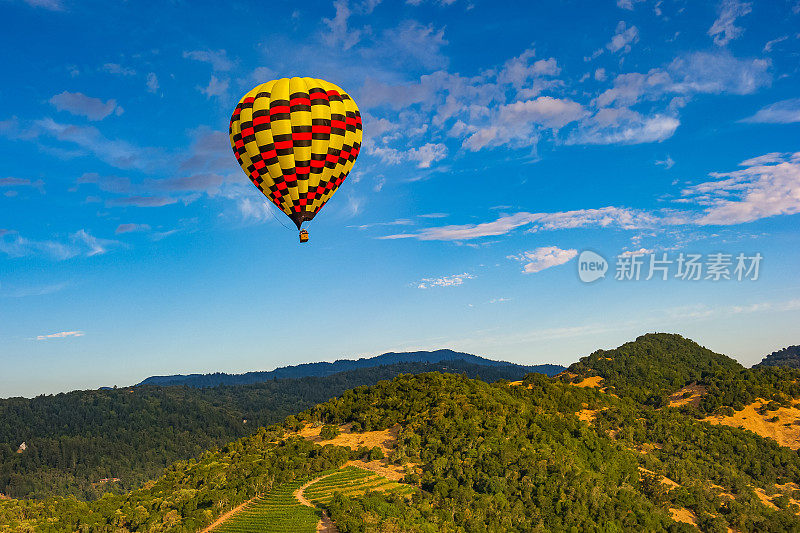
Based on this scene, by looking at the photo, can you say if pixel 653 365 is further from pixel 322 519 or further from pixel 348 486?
pixel 322 519

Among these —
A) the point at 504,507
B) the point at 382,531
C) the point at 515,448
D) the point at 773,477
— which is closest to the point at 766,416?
the point at 773,477

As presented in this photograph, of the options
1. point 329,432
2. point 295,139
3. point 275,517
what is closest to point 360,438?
point 329,432

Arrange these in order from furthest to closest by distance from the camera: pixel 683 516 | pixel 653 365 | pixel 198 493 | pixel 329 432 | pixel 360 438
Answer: pixel 653 365 < pixel 329 432 < pixel 360 438 < pixel 198 493 < pixel 683 516

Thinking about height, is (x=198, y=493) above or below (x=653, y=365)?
below

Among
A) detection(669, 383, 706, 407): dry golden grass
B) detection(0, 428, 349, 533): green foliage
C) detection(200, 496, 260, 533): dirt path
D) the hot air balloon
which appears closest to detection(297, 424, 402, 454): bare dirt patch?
detection(0, 428, 349, 533): green foliage

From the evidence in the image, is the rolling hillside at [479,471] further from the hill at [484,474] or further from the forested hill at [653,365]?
the forested hill at [653,365]

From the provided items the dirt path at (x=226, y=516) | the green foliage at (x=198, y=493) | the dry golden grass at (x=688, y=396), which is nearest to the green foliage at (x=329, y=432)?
the green foliage at (x=198, y=493)

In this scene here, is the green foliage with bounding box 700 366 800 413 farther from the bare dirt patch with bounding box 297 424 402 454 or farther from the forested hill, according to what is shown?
the bare dirt patch with bounding box 297 424 402 454
